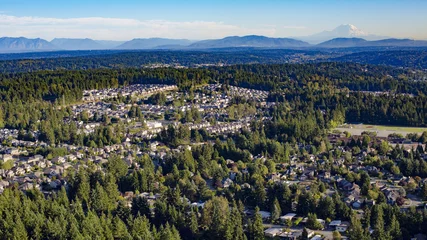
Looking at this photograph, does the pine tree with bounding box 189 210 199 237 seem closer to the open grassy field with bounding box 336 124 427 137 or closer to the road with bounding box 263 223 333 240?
the road with bounding box 263 223 333 240

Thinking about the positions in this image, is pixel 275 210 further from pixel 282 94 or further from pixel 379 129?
pixel 282 94

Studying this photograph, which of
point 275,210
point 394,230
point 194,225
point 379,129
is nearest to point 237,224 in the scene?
point 194,225

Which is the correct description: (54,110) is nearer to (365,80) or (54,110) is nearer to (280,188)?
(280,188)

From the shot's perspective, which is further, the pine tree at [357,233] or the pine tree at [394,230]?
the pine tree at [394,230]

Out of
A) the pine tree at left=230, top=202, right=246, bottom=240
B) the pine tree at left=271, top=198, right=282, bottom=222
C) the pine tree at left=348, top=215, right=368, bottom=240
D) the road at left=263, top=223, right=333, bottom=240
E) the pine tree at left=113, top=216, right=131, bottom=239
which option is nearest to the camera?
the pine tree at left=348, top=215, right=368, bottom=240

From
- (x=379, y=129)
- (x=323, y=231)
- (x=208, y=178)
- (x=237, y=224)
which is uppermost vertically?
(x=237, y=224)

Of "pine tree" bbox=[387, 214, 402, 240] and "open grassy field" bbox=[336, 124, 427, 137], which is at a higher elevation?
"pine tree" bbox=[387, 214, 402, 240]

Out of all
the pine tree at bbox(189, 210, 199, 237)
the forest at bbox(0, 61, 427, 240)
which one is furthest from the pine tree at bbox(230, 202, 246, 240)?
the pine tree at bbox(189, 210, 199, 237)

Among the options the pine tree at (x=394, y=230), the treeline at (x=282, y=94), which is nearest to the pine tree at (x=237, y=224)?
the pine tree at (x=394, y=230)

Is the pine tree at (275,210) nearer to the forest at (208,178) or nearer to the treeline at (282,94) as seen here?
the forest at (208,178)
